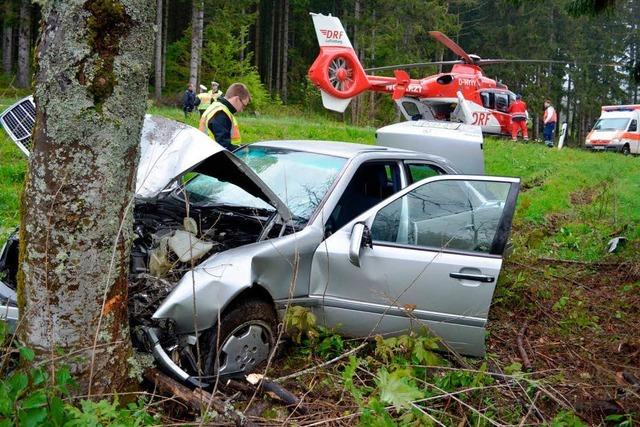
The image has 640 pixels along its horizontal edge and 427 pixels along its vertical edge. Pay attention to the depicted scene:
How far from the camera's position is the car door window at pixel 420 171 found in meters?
5.31

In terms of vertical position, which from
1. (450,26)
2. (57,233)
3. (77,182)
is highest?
(450,26)

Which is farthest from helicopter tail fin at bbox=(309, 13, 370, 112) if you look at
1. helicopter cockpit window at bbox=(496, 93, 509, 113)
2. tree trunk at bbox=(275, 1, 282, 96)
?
tree trunk at bbox=(275, 1, 282, 96)

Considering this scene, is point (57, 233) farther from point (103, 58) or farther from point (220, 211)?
point (220, 211)

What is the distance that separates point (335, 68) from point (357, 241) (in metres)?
14.7

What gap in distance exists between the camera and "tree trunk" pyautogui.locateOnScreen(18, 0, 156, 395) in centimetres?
264

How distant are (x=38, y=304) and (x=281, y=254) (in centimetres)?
147

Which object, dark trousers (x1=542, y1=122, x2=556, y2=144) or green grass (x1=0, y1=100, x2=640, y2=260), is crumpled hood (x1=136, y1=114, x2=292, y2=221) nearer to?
green grass (x1=0, y1=100, x2=640, y2=260)

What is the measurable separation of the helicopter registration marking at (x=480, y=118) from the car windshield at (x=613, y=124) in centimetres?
917

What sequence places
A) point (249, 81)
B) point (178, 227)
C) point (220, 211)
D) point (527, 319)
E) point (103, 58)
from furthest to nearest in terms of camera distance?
point (249, 81) → point (527, 319) → point (220, 211) → point (178, 227) → point (103, 58)

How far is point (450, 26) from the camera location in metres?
36.9

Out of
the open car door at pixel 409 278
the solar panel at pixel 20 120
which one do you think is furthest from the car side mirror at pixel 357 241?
the solar panel at pixel 20 120

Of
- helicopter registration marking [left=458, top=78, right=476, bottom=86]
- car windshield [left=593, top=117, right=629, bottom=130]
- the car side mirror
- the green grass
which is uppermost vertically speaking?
helicopter registration marking [left=458, top=78, right=476, bottom=86]

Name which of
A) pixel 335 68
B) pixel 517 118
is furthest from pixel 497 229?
pixel 517 118

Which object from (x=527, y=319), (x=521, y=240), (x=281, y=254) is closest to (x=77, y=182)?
(x=281, y=254)
